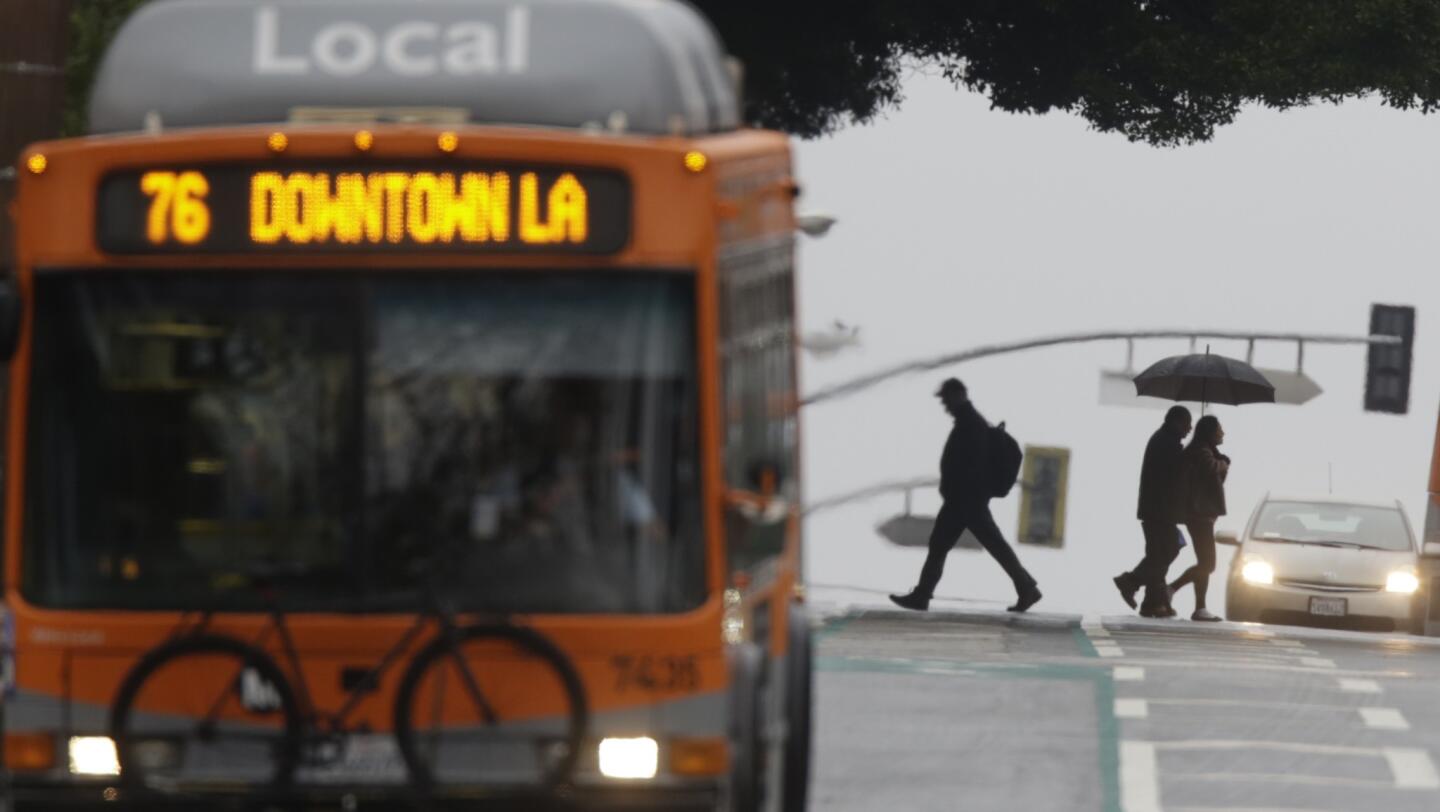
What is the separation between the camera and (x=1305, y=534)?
28234mm

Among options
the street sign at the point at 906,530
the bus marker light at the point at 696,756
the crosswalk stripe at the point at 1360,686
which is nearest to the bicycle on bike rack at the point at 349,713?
the bus marker light at the point at 696,756

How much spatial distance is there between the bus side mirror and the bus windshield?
25 centimetres

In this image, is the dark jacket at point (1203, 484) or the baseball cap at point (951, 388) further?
the dark jacket at point (1203, 484)

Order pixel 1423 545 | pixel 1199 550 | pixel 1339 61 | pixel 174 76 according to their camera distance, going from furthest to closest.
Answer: pixel 1339 61
pixel 1423 545
pixel 1199 550
pixel 174 76

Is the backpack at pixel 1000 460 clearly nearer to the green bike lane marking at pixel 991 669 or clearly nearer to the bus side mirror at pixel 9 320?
the green bike lane marking at pixel 991 669

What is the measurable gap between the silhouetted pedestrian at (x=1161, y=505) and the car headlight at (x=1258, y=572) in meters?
1.70

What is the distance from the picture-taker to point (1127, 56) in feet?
95.7

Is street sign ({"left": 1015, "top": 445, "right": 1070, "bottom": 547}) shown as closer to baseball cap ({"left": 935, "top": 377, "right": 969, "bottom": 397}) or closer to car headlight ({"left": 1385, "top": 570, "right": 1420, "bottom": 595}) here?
car headlight ({"left": 1385, "top": 570, "right": 1420, "bottom": 595})

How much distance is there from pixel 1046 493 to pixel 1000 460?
1598 cm

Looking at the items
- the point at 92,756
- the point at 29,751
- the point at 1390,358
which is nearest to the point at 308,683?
the point at 92,756

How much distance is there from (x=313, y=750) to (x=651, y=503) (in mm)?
1111

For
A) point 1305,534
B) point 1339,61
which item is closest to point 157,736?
point 1305,534

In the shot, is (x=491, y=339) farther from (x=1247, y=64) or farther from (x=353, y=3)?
(x=1247, y=64)

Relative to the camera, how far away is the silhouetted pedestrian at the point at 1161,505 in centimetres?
2553
